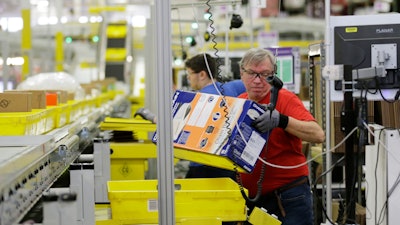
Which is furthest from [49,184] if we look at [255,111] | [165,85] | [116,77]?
[116,77]

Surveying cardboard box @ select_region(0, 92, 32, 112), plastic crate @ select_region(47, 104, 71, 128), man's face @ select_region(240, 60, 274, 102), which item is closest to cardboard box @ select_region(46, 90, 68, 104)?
plastic crate @ select_region(47, 104, 71, 128)

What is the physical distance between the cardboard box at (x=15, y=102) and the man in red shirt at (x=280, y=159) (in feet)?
4.26

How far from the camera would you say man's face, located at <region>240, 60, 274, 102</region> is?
4449mm

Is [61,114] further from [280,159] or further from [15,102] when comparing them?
[280,159]

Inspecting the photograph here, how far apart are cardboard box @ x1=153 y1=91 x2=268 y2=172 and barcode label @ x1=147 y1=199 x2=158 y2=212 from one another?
42 cm

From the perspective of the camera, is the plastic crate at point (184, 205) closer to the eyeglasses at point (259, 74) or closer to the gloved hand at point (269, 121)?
the gloved hand at point (269, 121)

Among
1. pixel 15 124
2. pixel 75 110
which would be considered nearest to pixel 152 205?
pixel 15 124

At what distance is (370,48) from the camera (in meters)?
4.09

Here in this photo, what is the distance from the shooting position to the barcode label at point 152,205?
3582mm

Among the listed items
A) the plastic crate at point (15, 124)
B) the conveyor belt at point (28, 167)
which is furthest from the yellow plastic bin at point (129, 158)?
the plastic crate at point (15, 124)

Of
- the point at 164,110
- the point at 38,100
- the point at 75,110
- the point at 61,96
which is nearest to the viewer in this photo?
the point at 164,110

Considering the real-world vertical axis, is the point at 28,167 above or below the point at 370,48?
below

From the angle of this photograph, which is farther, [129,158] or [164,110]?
[129,158]

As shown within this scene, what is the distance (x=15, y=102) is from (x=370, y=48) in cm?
200
